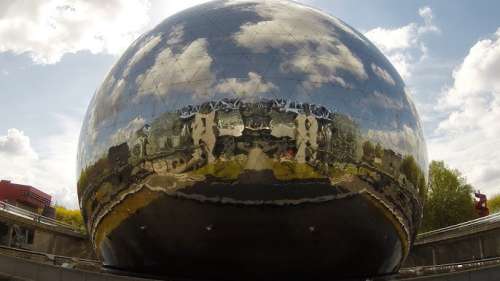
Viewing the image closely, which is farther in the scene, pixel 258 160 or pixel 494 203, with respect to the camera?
pixel 494 203

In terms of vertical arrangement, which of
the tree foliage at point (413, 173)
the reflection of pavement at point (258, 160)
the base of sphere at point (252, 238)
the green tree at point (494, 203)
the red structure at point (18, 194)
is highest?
the green tree at point (494, 203)

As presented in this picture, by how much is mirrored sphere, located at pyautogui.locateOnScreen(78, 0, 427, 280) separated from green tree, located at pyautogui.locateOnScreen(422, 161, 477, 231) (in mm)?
31015

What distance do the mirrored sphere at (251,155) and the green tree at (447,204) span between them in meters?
31.0

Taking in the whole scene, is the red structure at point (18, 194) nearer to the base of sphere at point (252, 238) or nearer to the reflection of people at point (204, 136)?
the base of sphere at point (252, 238)

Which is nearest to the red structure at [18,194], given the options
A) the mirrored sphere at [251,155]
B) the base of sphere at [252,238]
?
the mirrored sphere at [251,155]

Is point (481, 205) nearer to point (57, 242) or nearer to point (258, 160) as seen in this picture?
point (57, 242)

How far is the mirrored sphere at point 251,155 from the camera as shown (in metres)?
7.40

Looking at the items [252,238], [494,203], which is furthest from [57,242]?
[494,203]

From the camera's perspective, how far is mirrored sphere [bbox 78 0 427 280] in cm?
740

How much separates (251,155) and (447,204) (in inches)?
1432

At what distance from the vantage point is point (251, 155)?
732 cm

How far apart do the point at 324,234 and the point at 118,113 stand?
3975 mm

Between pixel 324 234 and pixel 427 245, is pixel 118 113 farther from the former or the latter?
pixel 427 245

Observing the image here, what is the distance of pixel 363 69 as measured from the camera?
8633mm
